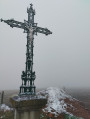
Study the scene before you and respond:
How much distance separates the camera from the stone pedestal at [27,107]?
512 centimetres

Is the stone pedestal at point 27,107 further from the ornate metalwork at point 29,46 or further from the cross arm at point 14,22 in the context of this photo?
the cross arm at point 14,22

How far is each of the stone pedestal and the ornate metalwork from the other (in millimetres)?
570

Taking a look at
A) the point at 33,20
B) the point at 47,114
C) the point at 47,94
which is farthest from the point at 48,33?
the point at 47,94

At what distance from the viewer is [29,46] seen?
21.7 feet

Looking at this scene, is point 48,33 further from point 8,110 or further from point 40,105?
point 8,110

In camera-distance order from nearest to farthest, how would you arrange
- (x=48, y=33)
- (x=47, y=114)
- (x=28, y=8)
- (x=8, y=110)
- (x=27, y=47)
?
(x=27, y=47), (x=28, y=8), (x=48, y=33), (x=47, y=114), (x=8, y=110)

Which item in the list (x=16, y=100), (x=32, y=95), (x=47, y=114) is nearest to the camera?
(x=16, y=100)

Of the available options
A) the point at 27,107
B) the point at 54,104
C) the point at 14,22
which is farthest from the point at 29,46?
the point at 54,104

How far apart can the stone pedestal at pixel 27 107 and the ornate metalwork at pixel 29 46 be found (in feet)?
1.87

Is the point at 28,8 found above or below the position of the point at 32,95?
above

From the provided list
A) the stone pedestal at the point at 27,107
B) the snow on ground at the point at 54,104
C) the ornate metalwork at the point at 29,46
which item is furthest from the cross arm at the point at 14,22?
the snow on ground at the point at 54,104

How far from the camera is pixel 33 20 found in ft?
23.5

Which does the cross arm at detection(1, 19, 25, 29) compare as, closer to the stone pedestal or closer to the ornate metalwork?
the ornate metalwork

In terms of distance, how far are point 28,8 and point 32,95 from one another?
157 inches
